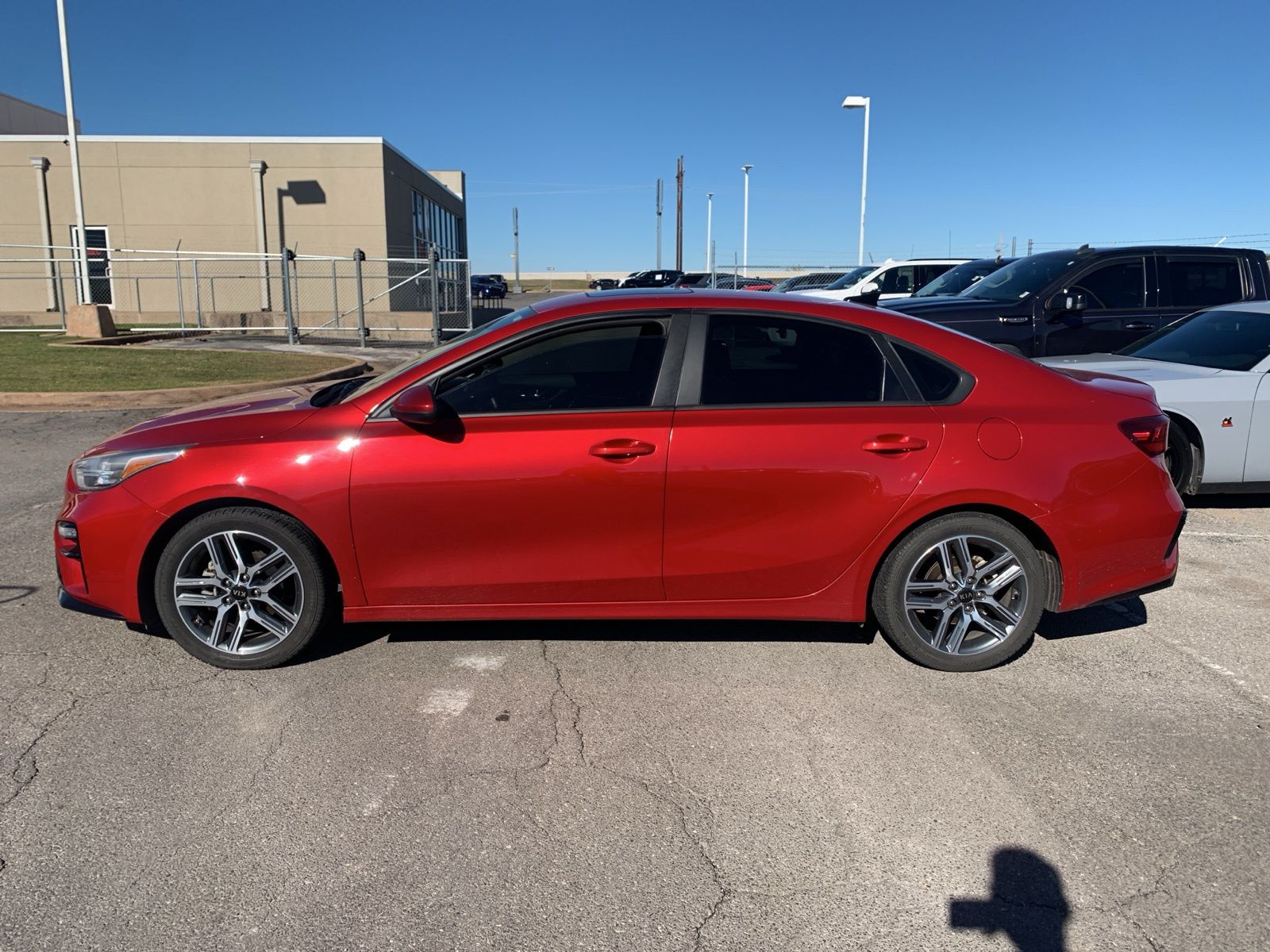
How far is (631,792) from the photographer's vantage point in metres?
3.31

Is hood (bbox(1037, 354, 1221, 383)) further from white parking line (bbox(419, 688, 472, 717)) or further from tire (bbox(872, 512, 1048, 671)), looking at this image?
white parking line (bbox(419, 688, 472, 717))

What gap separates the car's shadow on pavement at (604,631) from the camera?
463 cm

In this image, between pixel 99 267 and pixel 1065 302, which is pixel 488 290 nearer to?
pixel 99 267

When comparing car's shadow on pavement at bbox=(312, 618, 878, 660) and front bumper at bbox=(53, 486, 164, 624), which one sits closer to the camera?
front bumper at bbox=(53, 486, 164, 624)

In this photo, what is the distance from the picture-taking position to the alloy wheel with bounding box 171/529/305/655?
4.11 m

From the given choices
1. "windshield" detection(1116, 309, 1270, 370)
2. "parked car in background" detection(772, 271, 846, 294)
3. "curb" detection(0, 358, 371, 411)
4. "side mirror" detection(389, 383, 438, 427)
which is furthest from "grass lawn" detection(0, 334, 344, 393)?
"parked car in background" detection(772, 271, 846, 294)

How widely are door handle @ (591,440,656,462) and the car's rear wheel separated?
4495 mm

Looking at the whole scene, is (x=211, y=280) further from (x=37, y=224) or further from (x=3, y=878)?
(x=3, y=878)

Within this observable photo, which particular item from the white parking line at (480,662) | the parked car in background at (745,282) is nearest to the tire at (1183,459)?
the white parking line at (480,662)

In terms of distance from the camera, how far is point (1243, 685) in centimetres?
425

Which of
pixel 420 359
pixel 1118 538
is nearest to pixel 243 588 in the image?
pixel 420 359

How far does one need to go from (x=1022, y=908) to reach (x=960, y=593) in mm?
1694

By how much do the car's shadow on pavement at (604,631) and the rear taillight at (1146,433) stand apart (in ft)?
4.83

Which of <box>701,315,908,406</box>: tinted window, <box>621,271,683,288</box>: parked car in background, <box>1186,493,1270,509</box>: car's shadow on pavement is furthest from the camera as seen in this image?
<box>621,271,683,288</box>: parked car in background
